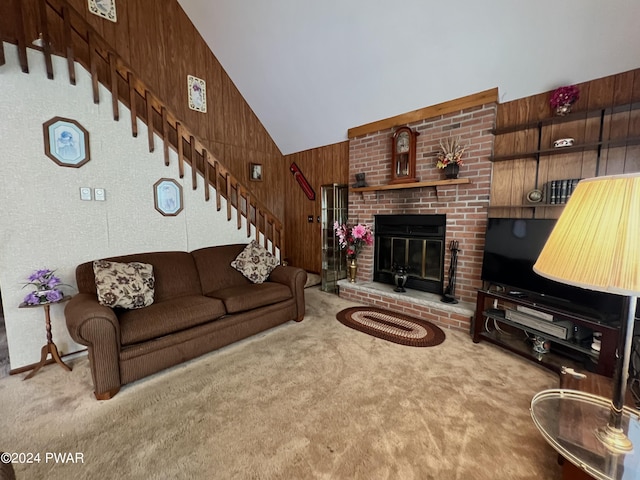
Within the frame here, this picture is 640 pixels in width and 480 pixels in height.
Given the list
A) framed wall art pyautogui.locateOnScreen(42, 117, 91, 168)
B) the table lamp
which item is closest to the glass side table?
the table lamp

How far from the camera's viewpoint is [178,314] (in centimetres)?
227

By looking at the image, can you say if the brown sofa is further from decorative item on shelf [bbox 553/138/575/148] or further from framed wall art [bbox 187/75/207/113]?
decorative item on shelf [bbox 553/138/575/148]

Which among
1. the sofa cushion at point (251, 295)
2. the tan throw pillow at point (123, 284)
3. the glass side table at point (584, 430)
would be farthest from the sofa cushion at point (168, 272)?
the glass side table at point (584, 430)

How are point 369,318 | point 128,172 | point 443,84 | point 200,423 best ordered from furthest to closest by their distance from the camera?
point 369,318 → point 443,84 → point 128,172 → point 200,423

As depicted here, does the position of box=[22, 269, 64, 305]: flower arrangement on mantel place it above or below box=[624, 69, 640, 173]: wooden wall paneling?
below

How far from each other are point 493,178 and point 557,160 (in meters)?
0.52

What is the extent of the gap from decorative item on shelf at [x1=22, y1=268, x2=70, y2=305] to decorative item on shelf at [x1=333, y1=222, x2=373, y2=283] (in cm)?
304

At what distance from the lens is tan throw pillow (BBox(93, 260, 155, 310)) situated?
218 cm

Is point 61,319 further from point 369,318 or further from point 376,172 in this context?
point 376,172

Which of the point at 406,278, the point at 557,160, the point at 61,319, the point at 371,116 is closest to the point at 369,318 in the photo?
the point at 406,278

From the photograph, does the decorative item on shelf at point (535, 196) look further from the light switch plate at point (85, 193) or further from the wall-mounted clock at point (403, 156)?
the light switch plate at point (85, 193)

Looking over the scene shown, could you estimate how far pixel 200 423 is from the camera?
1669 mm

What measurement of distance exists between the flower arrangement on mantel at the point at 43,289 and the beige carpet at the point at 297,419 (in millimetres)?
613

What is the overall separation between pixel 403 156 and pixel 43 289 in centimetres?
384
